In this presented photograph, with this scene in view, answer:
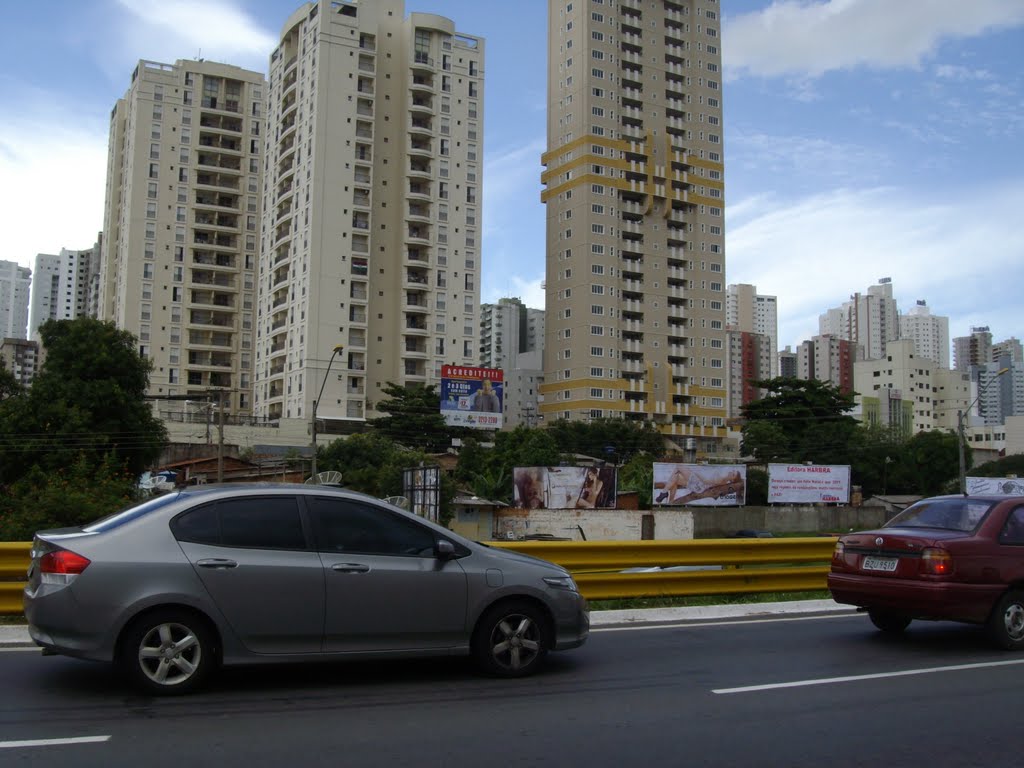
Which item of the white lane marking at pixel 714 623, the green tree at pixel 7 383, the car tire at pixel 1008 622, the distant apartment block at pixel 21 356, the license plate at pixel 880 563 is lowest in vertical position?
the white lane marking at pixel 714 623

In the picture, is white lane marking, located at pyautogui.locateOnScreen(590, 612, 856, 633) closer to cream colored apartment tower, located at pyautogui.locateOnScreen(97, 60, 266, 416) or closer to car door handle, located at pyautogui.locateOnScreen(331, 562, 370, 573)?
car door handle, located at pyautogui.locateOnScreen(331, 562, 370, 573)

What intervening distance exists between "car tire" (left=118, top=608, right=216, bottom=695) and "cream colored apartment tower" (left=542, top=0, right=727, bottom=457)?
309 ft

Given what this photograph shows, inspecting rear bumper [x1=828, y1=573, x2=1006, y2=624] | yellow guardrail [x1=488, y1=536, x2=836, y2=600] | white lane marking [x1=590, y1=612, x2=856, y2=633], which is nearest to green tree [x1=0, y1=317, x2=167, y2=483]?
yellow guardrail [x1=488, y1=536, x2=836, y2=600]

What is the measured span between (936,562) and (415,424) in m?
70.1

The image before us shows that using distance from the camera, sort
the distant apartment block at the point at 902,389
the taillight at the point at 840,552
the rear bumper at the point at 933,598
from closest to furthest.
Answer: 1. the rear bumper at the point at 933,598
2. the taillight at the point at 840,552
3. the distant apartment block at the point at 902,389

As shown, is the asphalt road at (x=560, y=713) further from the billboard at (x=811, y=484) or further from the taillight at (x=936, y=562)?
the billboard at (x=811, y=484)

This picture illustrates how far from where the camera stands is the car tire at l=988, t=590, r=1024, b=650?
371 inches

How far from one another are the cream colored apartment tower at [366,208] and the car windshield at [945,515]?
7620 centimetres

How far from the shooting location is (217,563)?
7.07 m

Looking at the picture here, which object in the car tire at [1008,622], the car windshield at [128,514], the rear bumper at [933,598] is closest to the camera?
the car windshield at [128,514]

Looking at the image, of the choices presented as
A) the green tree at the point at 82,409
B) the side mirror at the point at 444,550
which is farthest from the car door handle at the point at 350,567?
the green tree at the point at 82,409

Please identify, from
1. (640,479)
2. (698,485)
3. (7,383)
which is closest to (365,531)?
(698,485)

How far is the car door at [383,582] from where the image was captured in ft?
24.1

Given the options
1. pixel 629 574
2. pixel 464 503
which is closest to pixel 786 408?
pixel 464 503
